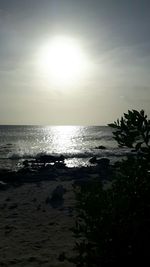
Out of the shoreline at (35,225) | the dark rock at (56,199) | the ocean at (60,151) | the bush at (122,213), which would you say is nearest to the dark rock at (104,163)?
the ocean at (60,151)

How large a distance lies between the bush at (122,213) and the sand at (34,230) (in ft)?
9.10

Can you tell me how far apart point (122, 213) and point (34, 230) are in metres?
7.18

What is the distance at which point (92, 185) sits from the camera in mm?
6867

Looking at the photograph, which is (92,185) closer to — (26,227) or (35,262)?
(35,262)

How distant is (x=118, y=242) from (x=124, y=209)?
1.95 feet

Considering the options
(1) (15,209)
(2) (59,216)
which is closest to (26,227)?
(2) (59,216)

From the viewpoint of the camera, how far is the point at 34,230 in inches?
509

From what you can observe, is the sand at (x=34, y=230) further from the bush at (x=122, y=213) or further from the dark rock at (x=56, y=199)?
the bush at (x=122, y=213)

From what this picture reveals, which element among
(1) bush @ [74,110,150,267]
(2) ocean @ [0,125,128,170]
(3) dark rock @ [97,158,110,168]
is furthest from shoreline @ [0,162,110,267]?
(2) ocean @ [0,125,128,170]

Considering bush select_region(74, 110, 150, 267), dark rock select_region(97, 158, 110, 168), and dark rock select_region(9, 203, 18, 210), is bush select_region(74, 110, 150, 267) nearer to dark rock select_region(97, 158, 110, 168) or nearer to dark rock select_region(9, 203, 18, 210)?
Answer: dark rock select_region(9, 203, 18, 210)

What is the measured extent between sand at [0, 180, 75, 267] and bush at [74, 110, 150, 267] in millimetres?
2774

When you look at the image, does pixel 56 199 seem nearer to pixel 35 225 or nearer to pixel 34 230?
pixel 35 225

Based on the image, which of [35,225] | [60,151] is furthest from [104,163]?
[60,151]

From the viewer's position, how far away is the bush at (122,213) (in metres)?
6.23
